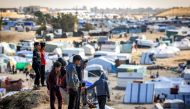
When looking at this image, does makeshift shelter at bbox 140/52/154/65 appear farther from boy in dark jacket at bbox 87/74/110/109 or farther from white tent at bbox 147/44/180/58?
boy in dark jacket at bbox 87/74/110/109

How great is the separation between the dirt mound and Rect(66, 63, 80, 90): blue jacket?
8.47 ft

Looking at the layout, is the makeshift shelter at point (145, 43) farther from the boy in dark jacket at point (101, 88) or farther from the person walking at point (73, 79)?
the person walking at point (73, 79)

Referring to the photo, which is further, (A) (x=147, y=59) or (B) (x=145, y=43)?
(B) (x=145, y=43)

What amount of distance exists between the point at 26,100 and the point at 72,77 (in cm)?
280

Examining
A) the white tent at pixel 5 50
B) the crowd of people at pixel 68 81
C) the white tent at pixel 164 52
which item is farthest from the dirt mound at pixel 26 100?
the white tent at pixel 5 50

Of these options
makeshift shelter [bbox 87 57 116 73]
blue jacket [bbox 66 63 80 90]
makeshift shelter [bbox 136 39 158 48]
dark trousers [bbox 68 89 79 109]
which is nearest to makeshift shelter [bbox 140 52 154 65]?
makeshift shelter [bbox 87 57 116 73]

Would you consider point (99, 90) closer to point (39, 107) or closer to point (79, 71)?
point (79, 71)

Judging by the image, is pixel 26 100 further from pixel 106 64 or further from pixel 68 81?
pixel 106 64

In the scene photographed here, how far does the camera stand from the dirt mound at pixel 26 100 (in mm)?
10289

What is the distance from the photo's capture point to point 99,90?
377 inches

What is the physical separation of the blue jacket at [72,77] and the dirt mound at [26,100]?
2581 millimetres

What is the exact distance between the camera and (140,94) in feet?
54.4

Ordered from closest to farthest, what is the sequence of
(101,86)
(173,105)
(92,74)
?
(101,86)
(173,105)
(92,74)

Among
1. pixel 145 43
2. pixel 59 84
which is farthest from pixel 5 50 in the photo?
pixel 59 84
